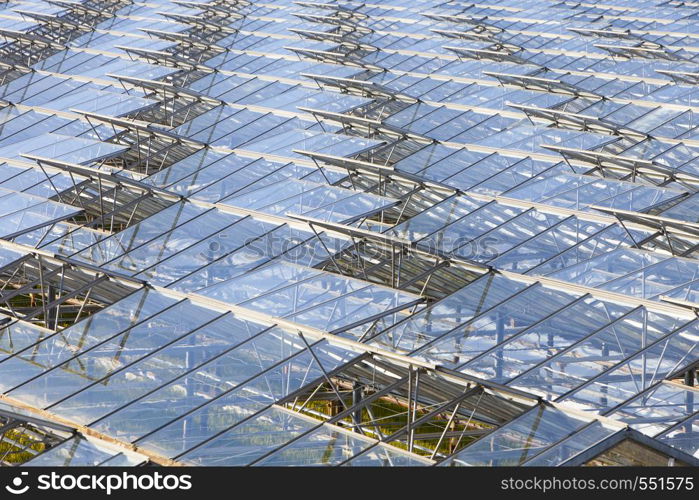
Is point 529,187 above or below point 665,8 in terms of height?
above

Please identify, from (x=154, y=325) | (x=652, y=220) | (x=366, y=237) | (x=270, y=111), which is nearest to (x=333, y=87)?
(x=270, y=111)

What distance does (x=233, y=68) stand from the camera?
4684 cm

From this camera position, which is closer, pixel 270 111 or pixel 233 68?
pixel 270 111

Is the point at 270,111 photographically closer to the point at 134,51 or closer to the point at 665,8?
the point at 134,51

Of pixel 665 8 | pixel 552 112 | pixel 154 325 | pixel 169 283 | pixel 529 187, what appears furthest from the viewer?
pixel 665 8

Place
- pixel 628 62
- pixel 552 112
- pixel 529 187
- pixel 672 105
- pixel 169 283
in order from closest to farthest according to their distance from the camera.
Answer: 1. pixel 169 283
2. pixel 529 187
3. pixel 552 112
4. pixel 672 105
5. pixel 628 62

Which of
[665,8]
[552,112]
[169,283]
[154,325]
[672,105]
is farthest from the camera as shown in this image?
[665,8]

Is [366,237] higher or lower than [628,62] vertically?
higher

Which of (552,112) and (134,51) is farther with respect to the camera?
(134,51)

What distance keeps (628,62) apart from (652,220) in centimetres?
2121

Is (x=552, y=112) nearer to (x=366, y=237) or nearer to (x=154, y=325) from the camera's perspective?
(x=366, y=237)

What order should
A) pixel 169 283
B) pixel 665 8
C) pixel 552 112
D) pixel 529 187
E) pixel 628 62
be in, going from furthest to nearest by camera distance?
pixel 665 8
pixel 628 62
pixel 552 112
pixel 529 187
pixel 169 283

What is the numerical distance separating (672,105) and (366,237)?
16.2m

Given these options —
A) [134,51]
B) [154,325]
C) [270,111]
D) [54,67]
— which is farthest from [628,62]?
[154,325]
